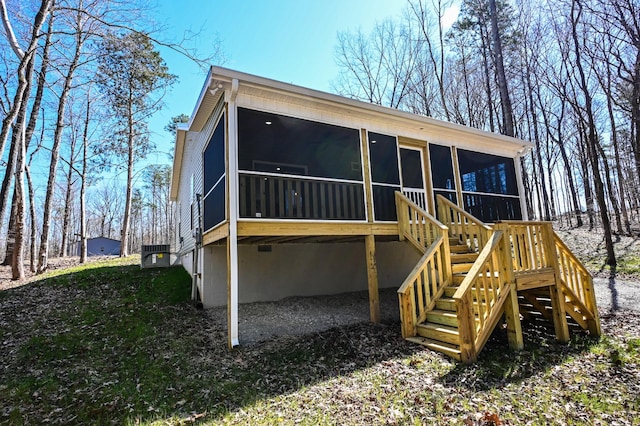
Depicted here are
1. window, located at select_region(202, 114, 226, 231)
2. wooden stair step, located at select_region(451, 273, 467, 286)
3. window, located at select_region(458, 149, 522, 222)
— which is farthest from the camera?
window, located at select_region(458, 149, 522, 222)

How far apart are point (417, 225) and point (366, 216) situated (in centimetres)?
121

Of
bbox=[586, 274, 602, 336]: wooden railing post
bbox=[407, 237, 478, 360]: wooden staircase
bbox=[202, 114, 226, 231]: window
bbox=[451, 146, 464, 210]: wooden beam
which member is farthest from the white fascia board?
bbox=[586, 274, 602, 336]: wooden railing post

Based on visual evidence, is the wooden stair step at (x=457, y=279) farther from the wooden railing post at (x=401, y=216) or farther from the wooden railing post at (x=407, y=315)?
the wooden railing post at (x=401, y=216)

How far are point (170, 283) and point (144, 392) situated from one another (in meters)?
5.95

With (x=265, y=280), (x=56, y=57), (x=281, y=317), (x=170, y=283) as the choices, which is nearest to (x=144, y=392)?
(x=281, y=317)

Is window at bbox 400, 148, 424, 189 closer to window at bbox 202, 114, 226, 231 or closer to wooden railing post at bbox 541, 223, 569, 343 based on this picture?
wooden railing post at bbox 541, 223, 569, 343

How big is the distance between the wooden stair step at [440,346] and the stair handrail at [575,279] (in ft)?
9.01

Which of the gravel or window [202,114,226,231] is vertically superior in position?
window [202,114,226,231]

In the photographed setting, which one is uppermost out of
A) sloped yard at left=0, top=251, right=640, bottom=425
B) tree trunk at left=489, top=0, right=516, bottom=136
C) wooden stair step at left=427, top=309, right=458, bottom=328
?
tree trunk at left=489, top=0, right=516, bottom=136

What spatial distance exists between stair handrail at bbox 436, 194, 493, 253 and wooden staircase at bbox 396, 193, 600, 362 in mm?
110

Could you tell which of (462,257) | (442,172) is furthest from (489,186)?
(462,257)

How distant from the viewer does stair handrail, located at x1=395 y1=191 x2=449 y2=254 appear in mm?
6697

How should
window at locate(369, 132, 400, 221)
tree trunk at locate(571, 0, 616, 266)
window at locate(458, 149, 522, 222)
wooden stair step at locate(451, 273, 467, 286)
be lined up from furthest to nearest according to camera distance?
tree trunk at locate(571, 0, 616, 266) → window at locate(458, 149, 522, 222) → window at locate(369, 132, 400, 221) → wooden stair step at locate(451, 273, 467, 286)

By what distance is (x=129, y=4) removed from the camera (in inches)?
364
